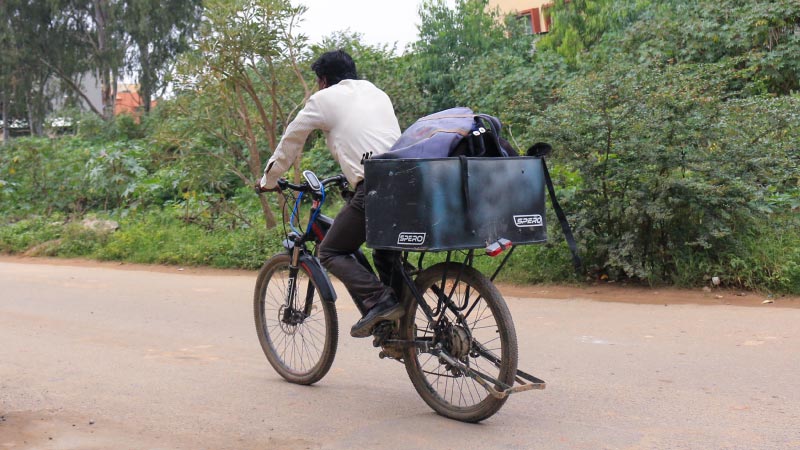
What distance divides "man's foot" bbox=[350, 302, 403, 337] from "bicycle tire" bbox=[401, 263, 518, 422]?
59 millimetres

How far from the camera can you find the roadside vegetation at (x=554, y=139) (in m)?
8.49

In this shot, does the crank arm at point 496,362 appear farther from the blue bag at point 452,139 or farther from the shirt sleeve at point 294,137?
the shirt sleeve at point 294,137

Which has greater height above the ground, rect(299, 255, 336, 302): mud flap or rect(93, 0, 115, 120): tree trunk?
rect(93, 0, 115, 120): tree trunk

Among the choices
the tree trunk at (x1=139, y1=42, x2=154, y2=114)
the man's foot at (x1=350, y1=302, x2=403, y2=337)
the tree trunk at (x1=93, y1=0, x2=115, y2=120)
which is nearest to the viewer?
the man's foot at (x1=350, y1=302, x2=403, y2=337)

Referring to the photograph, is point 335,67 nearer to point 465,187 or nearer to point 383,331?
point 465,187

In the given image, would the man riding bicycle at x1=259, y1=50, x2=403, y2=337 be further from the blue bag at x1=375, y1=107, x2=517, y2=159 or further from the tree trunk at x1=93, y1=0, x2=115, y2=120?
the tree trunk at x1=93, y1=0, x2=115, y2=120

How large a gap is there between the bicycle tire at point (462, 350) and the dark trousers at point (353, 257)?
221 mm

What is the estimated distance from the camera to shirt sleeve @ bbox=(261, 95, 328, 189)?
201 inches

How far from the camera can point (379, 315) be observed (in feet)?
16.0

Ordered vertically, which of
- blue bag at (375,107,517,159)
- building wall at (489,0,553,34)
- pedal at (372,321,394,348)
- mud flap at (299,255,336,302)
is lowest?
pedal at (372,321,394,348)

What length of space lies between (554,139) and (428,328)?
457cm

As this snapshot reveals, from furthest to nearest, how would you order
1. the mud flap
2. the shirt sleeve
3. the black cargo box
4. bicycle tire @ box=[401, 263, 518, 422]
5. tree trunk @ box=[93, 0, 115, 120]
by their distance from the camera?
tree trunk @ box=[93, 0, 115, 120], the mud flap, the shirt sleeve, bicycle tire @ box=[401, 263, 518, 422], the black cargo box

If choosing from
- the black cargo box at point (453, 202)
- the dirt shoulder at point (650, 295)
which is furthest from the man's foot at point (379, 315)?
the dirt shoulder at point (650, 295)

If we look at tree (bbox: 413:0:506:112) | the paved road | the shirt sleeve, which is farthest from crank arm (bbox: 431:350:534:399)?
tree (bbox: 413:0:506:112)
